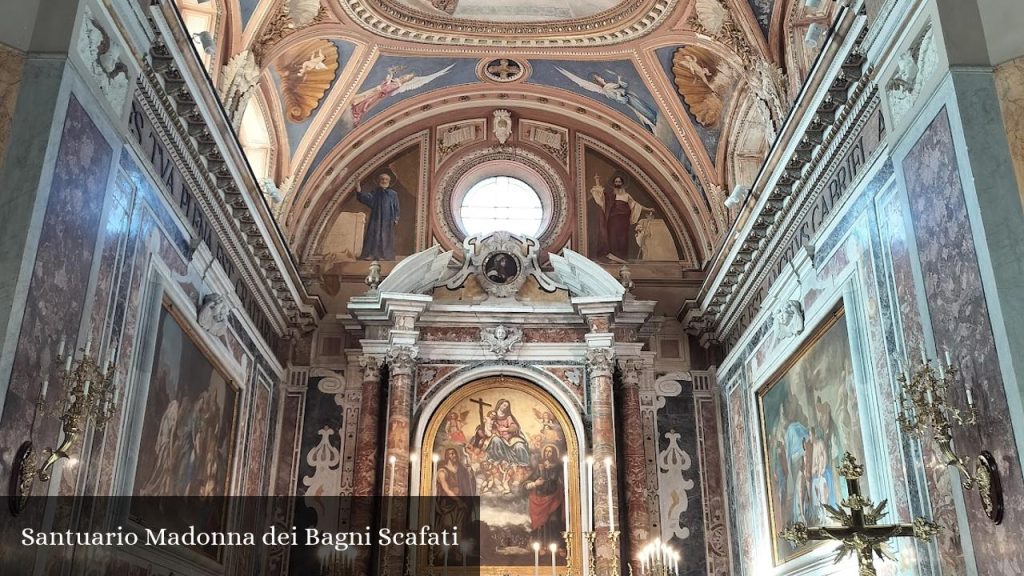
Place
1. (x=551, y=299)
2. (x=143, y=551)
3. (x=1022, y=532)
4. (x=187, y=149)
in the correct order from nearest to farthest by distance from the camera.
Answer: (x=1022, y=532) → (x=143, y=551) → (x=187, y=149) → (x=551, y=299)

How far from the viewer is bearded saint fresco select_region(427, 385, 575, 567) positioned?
1258 centimetres

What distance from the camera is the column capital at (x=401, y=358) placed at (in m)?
13.0

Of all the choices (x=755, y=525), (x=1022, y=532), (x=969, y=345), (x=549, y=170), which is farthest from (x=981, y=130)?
(x=549, y=170)

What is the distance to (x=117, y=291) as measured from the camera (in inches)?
305

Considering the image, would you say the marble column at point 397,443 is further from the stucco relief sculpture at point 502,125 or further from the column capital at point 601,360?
the stucco relief sculpture at point 502,125

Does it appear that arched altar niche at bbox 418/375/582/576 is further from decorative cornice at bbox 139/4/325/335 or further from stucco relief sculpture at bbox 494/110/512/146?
stucco relief sculpture at bbox 494/110/512/146

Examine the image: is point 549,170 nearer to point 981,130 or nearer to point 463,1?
point 463,1

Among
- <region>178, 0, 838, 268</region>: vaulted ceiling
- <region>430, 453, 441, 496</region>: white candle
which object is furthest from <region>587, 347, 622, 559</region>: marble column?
<region>178, 0, 838, 268</region>: vaulted ceiling

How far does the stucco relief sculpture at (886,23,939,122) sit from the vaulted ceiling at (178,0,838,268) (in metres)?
3.47

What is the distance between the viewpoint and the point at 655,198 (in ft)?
49.9

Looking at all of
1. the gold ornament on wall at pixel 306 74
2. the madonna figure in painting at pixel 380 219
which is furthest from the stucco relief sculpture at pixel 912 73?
the madonna figure in painting at pixel 380 219

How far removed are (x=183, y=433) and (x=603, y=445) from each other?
18.2 ft

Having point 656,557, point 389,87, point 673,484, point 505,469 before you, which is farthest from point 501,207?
point 656,557

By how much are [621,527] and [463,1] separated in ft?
25.3
